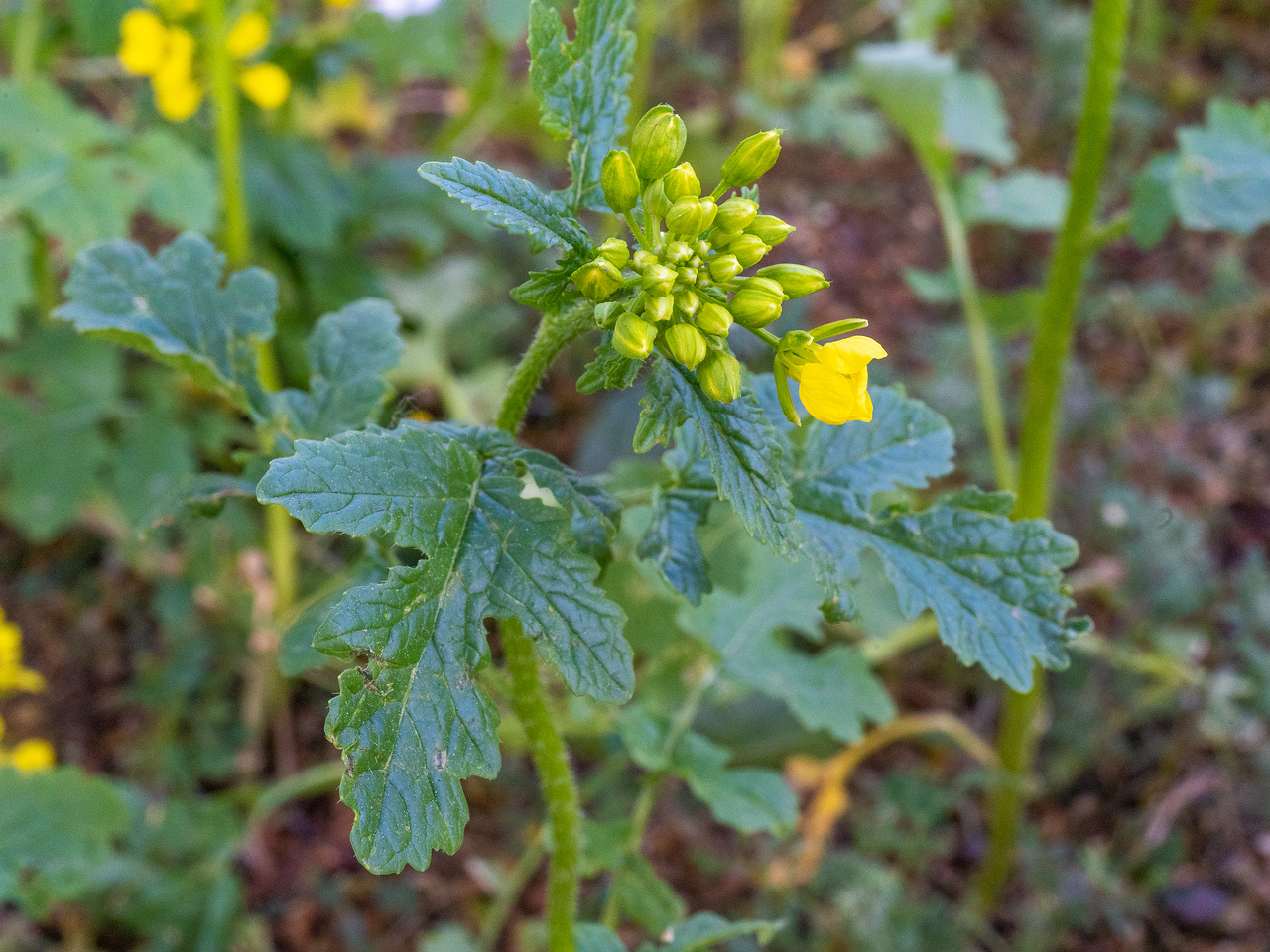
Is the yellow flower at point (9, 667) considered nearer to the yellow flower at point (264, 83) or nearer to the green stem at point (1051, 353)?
the yellow flower at point (264, 83)

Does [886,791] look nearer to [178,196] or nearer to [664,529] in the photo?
[664,529]

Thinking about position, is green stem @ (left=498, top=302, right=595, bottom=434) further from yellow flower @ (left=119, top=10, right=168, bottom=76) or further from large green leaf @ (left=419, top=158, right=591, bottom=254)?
yellow flower @ (left=119, top=10, right=168, bottom=76)

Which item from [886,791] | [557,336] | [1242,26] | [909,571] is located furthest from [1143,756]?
[1242,26]

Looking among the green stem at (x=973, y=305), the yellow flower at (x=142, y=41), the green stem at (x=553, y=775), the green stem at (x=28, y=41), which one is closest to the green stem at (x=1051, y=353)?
the green stem at (x=973, y=305)

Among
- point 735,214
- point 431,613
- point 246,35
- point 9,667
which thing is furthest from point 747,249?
point 9,667

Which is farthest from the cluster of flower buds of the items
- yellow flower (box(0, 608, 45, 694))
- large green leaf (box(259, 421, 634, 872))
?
yellow flower (box(0, 608, 45, 694))

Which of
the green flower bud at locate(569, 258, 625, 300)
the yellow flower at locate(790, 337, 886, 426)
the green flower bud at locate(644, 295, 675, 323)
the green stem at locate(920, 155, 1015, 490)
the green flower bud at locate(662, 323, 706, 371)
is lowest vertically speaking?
the green stem at locate(920, 155, 1015, 490)
